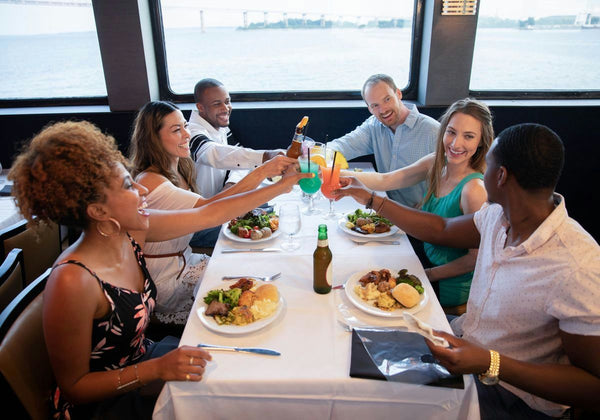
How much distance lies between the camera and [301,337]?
1228 mm

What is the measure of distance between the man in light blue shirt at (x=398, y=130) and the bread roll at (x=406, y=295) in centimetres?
140

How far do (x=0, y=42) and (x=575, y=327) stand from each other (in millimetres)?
4897

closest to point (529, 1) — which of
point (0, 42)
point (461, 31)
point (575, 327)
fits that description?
point (461, 31)

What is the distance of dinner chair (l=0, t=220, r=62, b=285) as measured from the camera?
1.72 m

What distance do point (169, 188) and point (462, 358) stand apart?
4.60ft

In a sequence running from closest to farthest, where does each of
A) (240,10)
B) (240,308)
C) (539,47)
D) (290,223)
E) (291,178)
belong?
(240,308) < (290,223) < (291,178) < (240,10) < (539,47)

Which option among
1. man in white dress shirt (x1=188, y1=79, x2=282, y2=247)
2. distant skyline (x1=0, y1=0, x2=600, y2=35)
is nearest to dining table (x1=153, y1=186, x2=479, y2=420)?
man in white dress shirt (x1=188, y1=79, x2=282, y2=247)

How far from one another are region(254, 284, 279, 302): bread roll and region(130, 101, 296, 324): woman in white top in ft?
1.59

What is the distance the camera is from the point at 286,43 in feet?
13.1

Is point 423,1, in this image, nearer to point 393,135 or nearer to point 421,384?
point 393,135

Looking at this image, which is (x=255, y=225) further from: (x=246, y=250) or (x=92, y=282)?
(x=92, y=282)

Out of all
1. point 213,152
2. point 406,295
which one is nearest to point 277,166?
point 213,152

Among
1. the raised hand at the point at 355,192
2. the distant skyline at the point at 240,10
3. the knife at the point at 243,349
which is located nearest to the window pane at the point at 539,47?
the distant skyline at the point at 240,10

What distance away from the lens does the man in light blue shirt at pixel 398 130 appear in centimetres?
273
